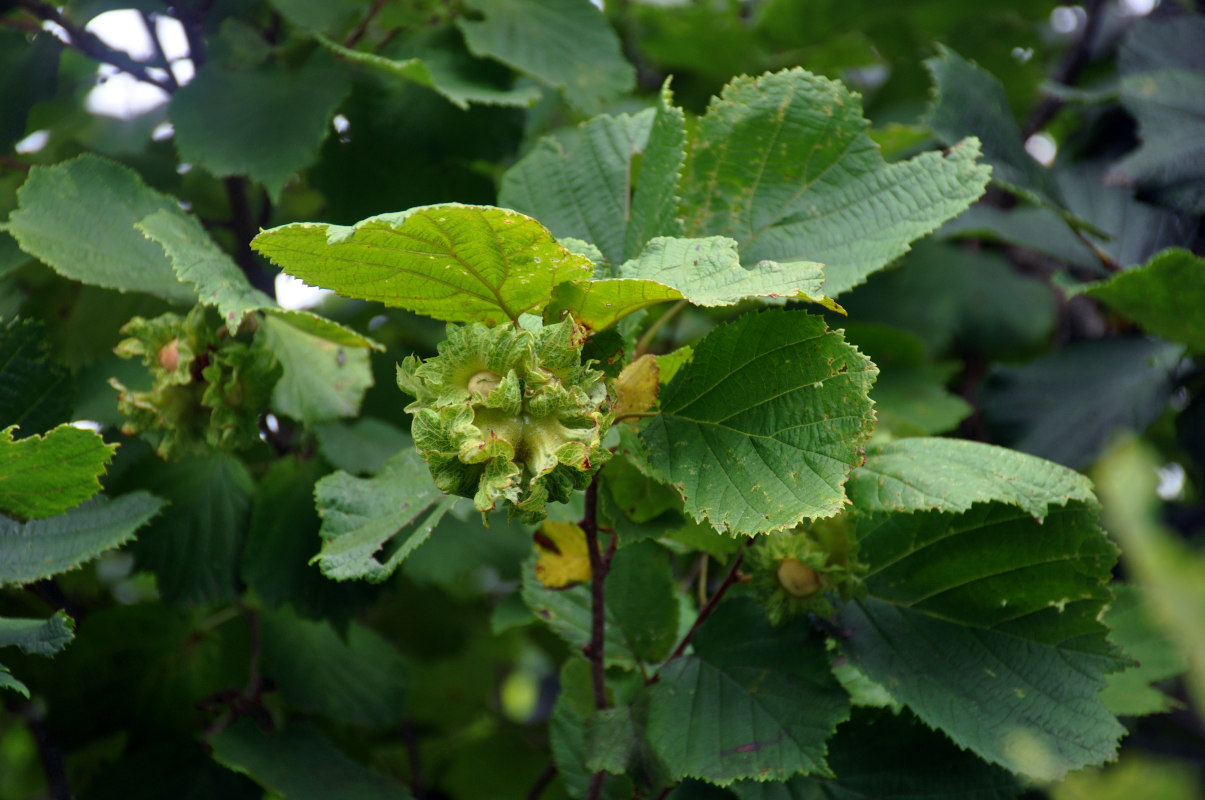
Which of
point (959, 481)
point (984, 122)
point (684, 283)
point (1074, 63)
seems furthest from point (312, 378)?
point (1074, 63)

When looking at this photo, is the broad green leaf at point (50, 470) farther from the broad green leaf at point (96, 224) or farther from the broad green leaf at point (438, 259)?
the broad green leaf at point (438, 259)

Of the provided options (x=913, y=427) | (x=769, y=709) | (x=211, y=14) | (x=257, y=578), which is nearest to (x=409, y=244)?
(x=769, y=709)

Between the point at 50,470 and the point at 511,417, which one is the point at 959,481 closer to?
the point at 511,417

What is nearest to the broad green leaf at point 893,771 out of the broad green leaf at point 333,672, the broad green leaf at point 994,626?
the broad green leaf at point 994,626

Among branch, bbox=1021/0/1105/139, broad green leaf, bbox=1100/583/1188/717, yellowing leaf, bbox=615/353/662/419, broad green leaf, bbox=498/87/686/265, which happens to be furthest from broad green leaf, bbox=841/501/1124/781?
branch, bbox=1021/0/1105/139

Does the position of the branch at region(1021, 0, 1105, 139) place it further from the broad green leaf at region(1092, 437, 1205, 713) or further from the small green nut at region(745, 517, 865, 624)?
the broad green leaf at region(1092, 437, 1205, 713)
